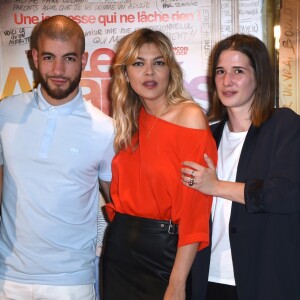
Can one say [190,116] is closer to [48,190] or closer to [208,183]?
[208,183]

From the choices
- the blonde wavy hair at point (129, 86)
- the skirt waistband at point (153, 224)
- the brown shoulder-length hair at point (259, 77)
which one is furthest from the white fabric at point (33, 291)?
the brown shoulder-length hair at point (259, 77)

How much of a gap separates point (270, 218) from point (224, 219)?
0.62 feet

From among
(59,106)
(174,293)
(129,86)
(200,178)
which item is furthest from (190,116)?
(174,293)

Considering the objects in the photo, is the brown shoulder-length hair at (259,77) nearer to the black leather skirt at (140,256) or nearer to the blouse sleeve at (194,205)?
the blouse sleeve at (194,205)

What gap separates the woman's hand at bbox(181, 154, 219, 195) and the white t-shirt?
0.11 m

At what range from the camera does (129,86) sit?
2.09 m

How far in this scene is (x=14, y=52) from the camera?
275 centimetres

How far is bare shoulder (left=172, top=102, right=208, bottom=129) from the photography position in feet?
5.95

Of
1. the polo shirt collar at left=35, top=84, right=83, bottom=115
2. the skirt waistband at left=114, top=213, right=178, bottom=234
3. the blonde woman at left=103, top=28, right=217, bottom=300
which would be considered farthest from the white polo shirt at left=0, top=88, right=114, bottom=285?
the skirt waistband at left=114, top=213, right=178, bottom=234

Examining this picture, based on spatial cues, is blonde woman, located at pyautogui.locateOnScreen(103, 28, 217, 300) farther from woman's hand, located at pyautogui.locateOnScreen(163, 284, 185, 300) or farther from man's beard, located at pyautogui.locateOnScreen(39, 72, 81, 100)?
man's beard, located at pyautogui.locateOnScreen(39, 72, 81, 100)

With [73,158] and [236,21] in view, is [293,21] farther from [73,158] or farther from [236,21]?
[73,158]

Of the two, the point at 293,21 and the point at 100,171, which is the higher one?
the point at 293,21

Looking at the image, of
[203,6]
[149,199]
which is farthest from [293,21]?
[149,199]

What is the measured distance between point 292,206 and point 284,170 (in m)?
0.13
